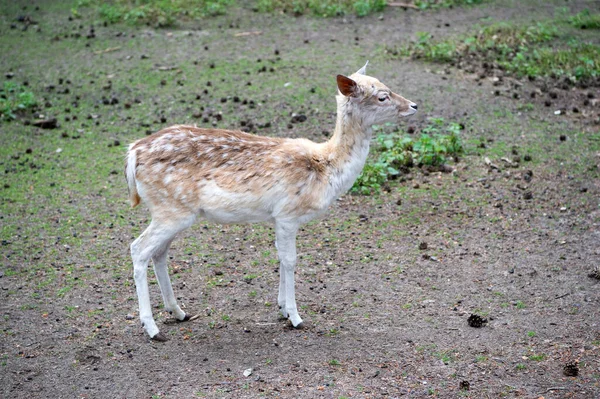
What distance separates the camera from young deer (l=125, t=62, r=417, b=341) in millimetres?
5863

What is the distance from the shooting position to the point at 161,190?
5.85m

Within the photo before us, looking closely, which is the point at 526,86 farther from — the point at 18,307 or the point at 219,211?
the point at 18,307

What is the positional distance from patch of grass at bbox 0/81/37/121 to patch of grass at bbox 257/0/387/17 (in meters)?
4.71

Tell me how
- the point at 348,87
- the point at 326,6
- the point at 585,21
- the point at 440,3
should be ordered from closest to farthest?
1. the point at 348,87
2. the point at 585,21
3. the point at 326,6
4. the point at 440,3

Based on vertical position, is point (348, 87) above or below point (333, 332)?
above

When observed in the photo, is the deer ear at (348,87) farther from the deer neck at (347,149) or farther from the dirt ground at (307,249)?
the dirt ground at (307,249)

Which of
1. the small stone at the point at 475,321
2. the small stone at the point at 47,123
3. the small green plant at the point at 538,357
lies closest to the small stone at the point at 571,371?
the small green plant at the point at 538,357

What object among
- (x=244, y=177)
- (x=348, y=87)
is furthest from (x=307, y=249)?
(x=348, y=87)

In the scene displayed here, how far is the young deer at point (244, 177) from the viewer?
5.86 metres

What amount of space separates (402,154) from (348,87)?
10.0 feet

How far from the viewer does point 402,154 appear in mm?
9008

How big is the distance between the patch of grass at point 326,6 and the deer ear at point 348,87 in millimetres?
7770

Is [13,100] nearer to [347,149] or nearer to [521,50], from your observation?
[347,149]

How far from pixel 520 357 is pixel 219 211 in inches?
98.6
